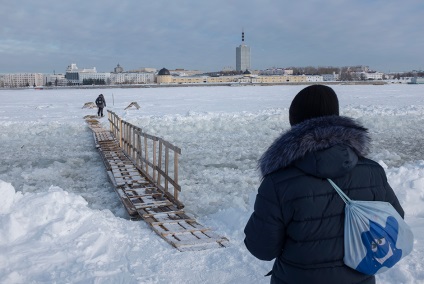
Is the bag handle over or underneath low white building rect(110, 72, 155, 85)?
underneath

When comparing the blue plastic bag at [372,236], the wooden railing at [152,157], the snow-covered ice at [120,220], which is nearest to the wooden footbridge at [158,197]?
the wooden railing at [152,157]

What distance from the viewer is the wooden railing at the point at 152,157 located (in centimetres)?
799

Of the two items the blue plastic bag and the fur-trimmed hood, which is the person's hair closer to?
the fur-trimmed hood

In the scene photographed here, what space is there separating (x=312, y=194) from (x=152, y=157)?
10.8 metres

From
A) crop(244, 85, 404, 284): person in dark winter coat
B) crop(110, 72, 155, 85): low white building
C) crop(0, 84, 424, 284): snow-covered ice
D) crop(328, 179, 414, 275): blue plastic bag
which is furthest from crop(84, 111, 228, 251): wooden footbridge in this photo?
crop(110, 72, 155, 85): low white building

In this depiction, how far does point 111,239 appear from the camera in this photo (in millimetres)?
5145

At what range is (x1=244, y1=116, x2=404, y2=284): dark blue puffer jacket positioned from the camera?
186 centimetres

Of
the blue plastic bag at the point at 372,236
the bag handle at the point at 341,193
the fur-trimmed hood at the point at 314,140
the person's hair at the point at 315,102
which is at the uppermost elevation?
the person's hair at the point at 315,102

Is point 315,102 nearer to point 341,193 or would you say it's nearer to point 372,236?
point 341,193

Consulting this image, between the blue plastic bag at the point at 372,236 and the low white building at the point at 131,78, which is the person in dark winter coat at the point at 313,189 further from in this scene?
the low white building at the point at 131,78

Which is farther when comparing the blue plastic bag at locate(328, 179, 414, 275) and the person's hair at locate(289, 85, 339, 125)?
the person's hair at locate(289, 85, 339, 125)

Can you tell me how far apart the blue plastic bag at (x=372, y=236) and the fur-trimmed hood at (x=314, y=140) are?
0.19 m

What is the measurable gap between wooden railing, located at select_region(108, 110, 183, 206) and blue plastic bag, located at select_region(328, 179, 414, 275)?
203 inches

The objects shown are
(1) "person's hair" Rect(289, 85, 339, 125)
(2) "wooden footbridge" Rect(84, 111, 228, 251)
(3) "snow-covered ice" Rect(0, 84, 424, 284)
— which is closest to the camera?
(1) "person's hair" Rect(289, 85, 339, 125)
